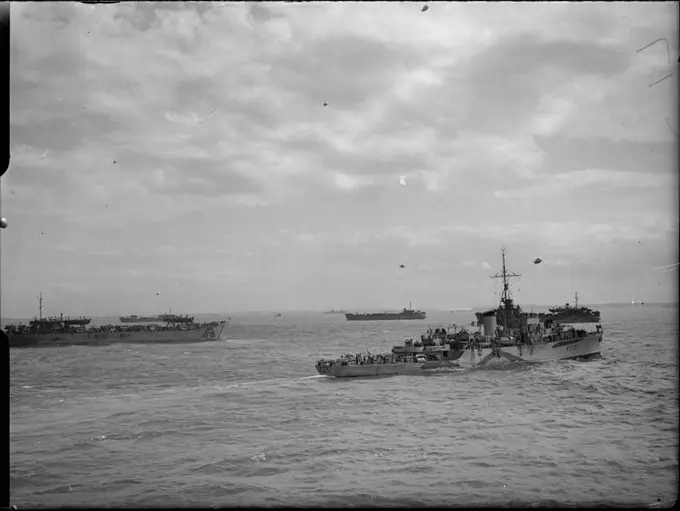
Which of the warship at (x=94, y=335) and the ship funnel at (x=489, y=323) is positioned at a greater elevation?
the ship funnel at (x=489, y=323)

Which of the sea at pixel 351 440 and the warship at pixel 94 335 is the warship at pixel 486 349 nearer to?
the sea at pixel 351 440

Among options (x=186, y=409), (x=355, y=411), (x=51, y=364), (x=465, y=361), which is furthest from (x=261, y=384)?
(x=51, y=364)

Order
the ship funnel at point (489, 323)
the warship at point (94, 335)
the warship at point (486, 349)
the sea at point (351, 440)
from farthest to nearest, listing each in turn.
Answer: the warship at point (94, 335)
the ship funnel at point (489, 323)
the warship at point (486, 349)
the sea at point (351, 440)

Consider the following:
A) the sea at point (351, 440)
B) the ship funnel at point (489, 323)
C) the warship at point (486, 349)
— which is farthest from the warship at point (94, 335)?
the ship funnel at point (489, 323)

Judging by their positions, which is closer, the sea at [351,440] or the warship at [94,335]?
the sea at [351,440]

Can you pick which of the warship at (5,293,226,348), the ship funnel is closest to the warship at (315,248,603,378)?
the ship funnel

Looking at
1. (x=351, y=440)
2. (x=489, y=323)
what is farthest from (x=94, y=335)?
(x=351, y=440)

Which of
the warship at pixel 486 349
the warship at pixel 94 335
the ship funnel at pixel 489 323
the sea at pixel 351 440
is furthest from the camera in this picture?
the warship at pixel 94 335
